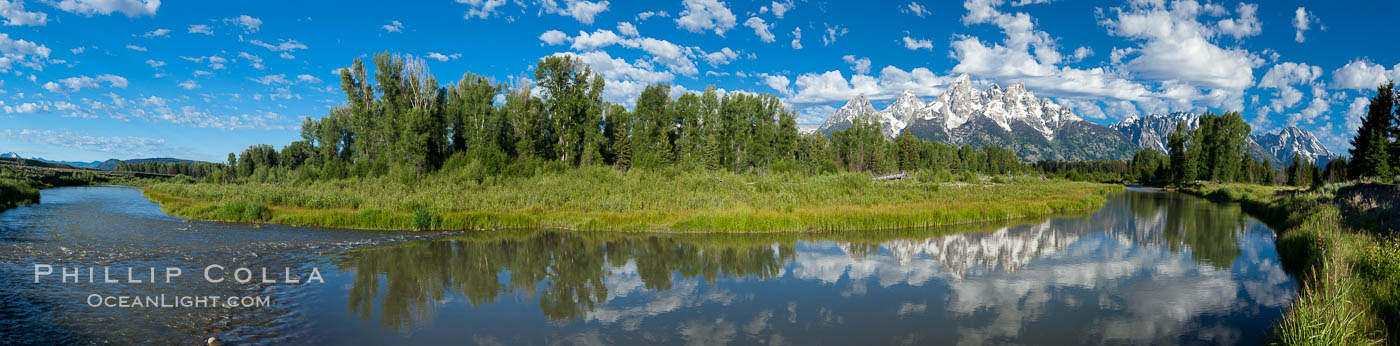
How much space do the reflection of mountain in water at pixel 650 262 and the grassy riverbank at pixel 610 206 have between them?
150cm

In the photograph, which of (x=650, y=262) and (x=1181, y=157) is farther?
(x=1181, y=157)

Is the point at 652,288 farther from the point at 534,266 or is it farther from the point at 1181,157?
the point at 1181,157

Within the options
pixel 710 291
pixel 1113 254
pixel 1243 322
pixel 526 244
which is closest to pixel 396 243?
pixel 526 244

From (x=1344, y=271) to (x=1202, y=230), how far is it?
80.2 feet

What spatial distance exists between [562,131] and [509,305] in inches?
1456

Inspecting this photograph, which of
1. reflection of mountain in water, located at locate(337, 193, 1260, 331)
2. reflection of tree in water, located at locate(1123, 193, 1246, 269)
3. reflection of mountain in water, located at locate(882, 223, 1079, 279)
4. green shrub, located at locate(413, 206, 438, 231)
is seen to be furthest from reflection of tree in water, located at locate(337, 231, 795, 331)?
reflection of tree in water, located at locate(1123, 193, 1246, 269)

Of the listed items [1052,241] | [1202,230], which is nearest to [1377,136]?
[1202,230]

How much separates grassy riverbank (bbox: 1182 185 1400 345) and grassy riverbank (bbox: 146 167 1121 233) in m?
11.7

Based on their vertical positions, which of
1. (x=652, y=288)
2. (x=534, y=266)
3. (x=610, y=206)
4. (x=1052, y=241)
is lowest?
(x=652, y=288)

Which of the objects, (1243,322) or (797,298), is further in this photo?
(797,298)

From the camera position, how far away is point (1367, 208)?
19531 millimetres

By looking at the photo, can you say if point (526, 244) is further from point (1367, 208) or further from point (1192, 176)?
point (1192, 176)

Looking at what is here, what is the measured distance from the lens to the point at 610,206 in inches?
1062

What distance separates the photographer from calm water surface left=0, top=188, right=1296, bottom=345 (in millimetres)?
9711
